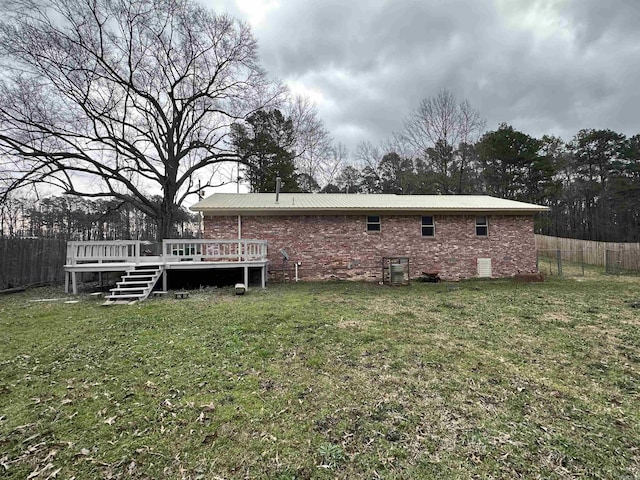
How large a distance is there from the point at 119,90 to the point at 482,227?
667 inches

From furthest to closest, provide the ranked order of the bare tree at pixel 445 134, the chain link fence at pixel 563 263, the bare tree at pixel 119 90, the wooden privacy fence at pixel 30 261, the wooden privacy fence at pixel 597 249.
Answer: the bare tree at pixel 445 134, the wooden privacy fence at pixel 597 249, the chain link fence at pixel 563 263, the bare tree at pixel 119 90, the wooden privacy fence at pixel 30 261

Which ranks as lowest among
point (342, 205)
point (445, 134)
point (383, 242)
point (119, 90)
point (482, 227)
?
point (383, 242)

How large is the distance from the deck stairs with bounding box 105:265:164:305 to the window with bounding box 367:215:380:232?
7.67 m

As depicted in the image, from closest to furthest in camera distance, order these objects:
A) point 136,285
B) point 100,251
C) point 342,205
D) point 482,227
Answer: point 136,285 → point 100,251 → point 342,205 → point 482,227

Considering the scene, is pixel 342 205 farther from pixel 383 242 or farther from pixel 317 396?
pixel 317 396

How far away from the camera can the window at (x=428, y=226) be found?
12.6 meters

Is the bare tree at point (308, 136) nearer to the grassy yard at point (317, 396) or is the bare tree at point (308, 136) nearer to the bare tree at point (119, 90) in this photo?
the bare tree at point (119, 90)

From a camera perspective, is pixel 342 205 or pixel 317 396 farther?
pixel 342 205

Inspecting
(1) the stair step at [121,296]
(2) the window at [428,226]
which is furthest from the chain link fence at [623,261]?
(1) the stair step at [121,296]

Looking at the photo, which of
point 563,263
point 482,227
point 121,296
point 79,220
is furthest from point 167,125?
point 563,263

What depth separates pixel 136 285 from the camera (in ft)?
27.9

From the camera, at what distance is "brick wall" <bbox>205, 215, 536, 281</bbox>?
1173 centimetres

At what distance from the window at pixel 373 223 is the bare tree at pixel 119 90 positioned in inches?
314

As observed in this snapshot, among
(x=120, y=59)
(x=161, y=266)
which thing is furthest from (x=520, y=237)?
(x=120, y=59)
